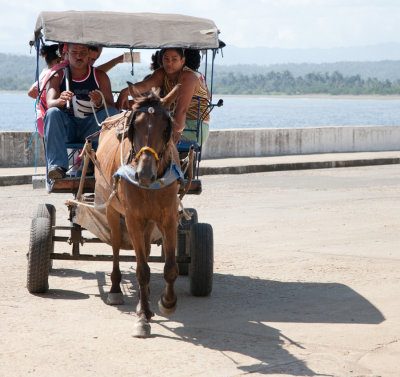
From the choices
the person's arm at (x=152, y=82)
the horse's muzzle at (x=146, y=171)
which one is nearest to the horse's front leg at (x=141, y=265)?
the horse's muzzle at (x=146, y=171)

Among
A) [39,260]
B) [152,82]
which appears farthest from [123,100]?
[39,260]

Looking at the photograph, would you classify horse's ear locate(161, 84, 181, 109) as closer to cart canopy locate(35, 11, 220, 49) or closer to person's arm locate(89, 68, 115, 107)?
cart canopy locate(35, 11, 220, 49)

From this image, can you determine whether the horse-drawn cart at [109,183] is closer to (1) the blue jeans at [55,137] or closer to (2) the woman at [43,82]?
(1) the blue jeans at [55,137]

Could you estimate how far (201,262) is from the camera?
795 cm

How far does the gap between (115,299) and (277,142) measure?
17708 millimetres

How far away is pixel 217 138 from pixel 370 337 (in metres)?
17.0

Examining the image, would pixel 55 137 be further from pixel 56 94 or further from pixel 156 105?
pixel 156 105

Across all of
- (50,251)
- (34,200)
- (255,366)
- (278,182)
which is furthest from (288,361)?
(278,182)

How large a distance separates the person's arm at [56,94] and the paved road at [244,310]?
5.86 feet

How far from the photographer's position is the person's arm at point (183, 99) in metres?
7.86

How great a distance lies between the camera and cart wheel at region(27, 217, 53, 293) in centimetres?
796

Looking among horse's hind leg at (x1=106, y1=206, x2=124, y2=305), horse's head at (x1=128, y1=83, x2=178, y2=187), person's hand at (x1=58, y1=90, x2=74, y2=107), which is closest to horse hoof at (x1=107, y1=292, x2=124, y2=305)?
horse's hind leg at (x1=106, y1=206, x2=124, y2=305)

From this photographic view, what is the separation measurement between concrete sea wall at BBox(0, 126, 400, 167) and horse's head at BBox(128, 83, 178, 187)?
13.8 meters

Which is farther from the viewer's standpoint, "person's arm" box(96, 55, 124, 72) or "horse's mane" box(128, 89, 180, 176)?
"person's arm" box(96, 55, 124, 72)
